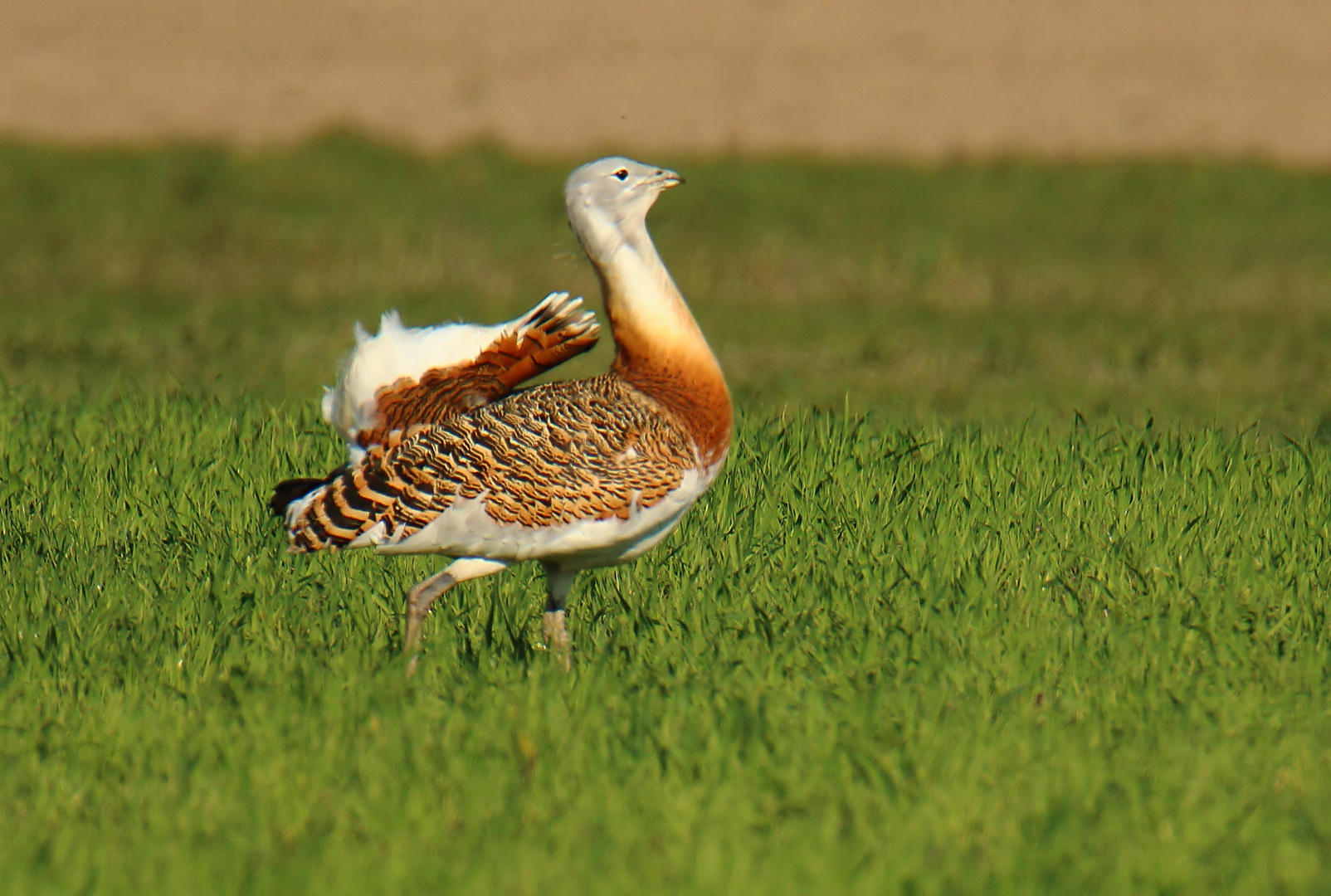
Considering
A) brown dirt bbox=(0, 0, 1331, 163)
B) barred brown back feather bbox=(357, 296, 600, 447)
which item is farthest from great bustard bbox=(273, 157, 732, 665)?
brown dirt bbox=(0, 0, 1331, 163)

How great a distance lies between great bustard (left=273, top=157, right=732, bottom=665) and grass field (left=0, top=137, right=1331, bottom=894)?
0.95ft

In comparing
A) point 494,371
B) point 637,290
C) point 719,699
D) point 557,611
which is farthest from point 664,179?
point 719,699

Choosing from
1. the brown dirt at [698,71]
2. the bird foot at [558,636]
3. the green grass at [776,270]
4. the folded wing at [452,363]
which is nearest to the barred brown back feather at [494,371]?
the folded wing at [452,363]

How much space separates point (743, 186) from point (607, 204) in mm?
9804

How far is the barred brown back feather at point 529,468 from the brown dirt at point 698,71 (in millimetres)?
12676

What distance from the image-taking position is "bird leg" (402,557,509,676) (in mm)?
4172

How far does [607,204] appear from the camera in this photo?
13.8 feet

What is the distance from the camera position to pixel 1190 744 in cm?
367

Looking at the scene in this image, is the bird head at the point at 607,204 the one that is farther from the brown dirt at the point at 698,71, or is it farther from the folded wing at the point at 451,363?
the brown dirt at the point at 698,71

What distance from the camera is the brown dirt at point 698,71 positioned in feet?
59.9

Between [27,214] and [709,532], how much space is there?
29.7 ft

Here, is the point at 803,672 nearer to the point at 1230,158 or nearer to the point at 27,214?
the point at 27,214

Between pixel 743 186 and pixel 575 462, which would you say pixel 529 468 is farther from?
pixel 743 186

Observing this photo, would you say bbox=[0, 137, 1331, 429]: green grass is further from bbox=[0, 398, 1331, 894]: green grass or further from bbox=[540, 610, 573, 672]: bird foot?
bbox=[540, 610, 573, 672]: bird foot
